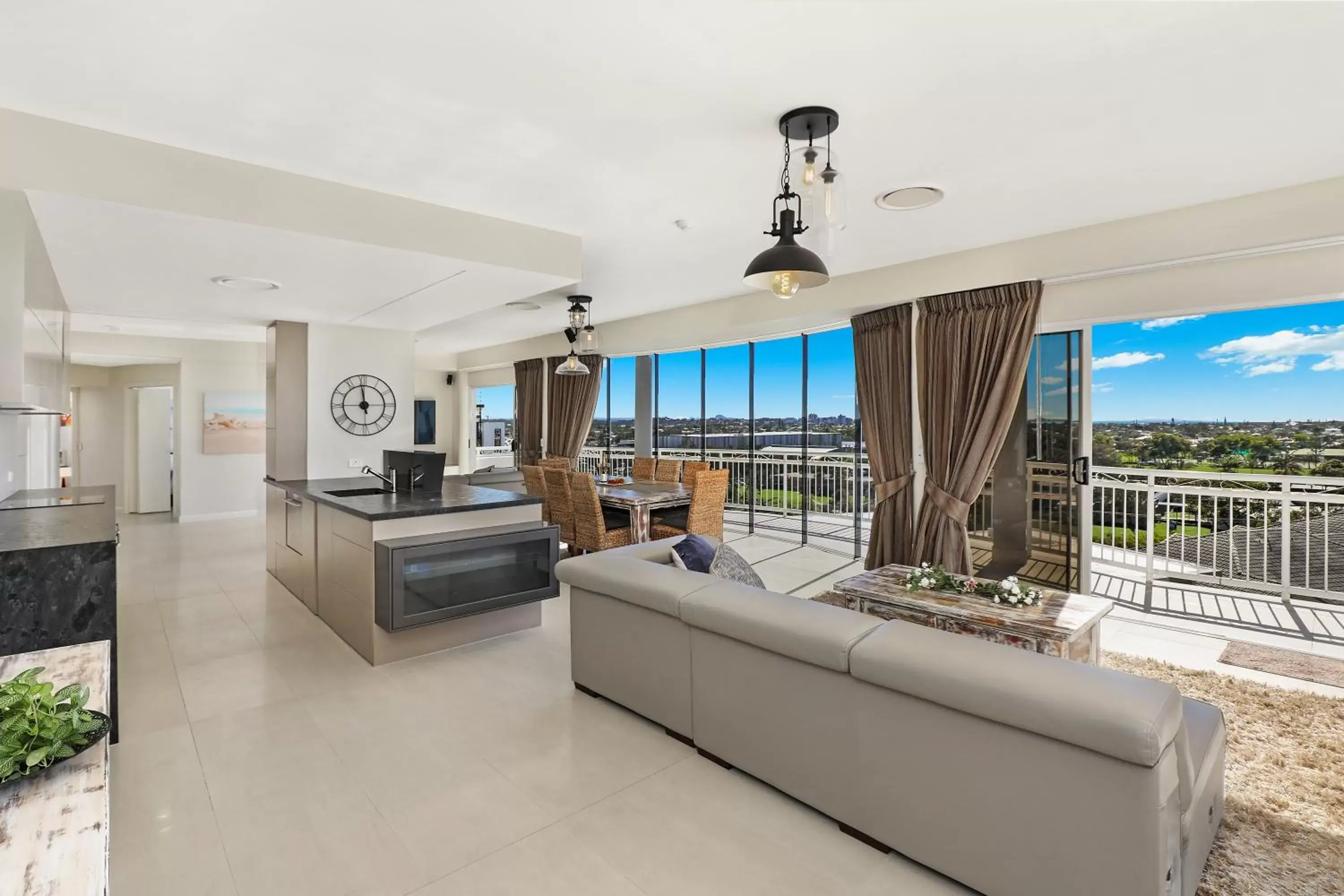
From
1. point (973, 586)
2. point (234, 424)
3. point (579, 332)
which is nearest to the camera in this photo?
point (973, 586)

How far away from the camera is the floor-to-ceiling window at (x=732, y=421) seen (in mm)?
8031

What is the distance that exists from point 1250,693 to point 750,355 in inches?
212

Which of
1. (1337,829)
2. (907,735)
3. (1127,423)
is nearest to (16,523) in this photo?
(907,735)

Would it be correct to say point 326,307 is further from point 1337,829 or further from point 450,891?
point 1337,829

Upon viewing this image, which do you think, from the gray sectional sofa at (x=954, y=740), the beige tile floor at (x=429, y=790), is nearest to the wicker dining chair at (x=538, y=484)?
the beige tile floor at (x=429, y=790)

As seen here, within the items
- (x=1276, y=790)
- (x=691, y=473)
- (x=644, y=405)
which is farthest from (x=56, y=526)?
(x=644, y=405)

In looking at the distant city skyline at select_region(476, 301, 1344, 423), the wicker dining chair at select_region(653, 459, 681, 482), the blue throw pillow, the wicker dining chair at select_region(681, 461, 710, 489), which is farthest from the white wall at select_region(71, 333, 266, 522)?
the blue throw pillow

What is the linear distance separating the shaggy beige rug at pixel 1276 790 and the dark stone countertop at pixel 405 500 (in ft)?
11.8

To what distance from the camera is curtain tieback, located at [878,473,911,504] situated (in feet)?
17.1

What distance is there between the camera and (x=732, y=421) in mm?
8242

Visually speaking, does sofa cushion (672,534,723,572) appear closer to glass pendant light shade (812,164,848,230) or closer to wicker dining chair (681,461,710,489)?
glass pendant light shade (812,164,848,230)

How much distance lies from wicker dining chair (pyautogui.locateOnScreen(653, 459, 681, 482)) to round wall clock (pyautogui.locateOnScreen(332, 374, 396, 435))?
283 centimetres

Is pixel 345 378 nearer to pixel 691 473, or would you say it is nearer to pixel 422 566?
pixel 422 566

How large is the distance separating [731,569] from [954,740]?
1308mm
